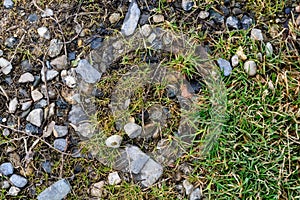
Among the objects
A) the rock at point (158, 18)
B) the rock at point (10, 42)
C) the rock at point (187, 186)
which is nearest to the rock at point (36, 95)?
the rock at point (10, 42)

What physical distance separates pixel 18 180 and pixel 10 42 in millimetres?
728

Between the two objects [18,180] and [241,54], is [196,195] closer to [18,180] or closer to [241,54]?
[241,54]

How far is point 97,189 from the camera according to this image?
2557 millimetres

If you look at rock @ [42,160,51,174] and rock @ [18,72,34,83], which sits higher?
rock @ [18,72,34,83]

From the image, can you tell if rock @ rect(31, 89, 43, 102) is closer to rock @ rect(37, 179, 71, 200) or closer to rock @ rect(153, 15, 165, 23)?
rock @ rect(37, 179, 71, 200)

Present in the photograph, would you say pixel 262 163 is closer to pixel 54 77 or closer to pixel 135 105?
pixel 135 105

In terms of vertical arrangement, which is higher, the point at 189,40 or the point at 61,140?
the point at 189,40

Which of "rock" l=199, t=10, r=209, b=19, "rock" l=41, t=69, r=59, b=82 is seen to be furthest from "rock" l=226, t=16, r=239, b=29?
"rock" l=41, t=69, r=59, b=82

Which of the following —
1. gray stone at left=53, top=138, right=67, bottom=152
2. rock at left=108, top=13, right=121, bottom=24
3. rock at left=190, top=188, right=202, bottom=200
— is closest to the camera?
rock at left=190, top=188, right=202, bottom=200

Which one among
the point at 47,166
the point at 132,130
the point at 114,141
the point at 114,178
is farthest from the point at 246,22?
the point at 47,166

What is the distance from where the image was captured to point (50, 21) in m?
2.73

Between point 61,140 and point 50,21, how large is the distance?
2.10 feet

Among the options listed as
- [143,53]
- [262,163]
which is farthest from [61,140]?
[262,163]

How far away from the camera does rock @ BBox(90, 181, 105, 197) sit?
255cm
